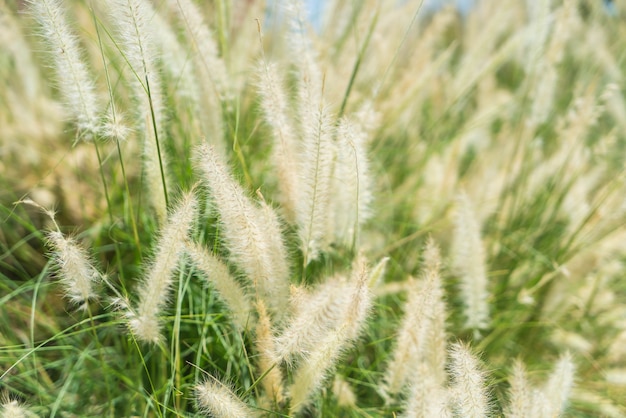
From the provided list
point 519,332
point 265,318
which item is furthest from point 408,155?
point 265,318

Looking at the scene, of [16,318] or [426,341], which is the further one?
[16,318]

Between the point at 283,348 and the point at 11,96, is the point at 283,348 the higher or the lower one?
the higher one

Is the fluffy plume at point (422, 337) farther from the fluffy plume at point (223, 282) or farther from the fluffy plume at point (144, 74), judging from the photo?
the fluffy plume at point (144, 74)

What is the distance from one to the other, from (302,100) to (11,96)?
5.56 ft

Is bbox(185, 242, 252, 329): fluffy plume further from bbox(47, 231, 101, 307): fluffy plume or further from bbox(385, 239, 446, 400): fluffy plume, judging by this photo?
bbox(385, 239, 446, 400): fluffy plume

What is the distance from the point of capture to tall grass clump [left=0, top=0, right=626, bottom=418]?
1299 mm

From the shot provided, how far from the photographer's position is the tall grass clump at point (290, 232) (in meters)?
1.30

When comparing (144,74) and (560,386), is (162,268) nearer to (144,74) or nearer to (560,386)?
(144,74)

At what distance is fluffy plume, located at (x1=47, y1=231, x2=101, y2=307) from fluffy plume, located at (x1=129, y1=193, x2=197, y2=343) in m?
0.12

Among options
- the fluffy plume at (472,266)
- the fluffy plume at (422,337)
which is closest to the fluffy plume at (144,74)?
the fluffy plume at (422,337)

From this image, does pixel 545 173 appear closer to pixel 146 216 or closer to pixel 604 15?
pixel 146 216

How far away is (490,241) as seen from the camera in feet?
8.04

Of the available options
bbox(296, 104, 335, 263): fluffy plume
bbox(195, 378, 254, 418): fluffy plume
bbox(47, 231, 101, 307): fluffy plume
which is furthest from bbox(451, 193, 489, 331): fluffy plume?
bbox(47, 231, 101, 307): fluffy plume

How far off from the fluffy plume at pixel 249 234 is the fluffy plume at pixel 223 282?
0.04m
